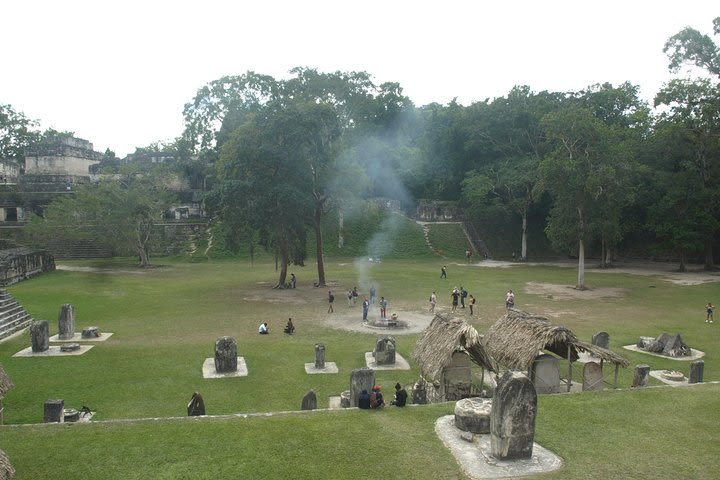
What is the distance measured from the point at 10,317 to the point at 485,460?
1861cm

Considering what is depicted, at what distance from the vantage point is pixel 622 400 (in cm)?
1195

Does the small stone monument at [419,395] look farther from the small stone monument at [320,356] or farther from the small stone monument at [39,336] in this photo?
the small stone monument at [39,336]

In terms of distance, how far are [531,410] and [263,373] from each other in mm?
8498

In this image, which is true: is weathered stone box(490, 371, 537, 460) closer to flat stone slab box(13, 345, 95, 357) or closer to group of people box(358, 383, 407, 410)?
group of people box(358, 383, 407, 410)

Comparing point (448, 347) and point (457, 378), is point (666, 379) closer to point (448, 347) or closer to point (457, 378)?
point (457, 378)

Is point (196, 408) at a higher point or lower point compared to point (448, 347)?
lower

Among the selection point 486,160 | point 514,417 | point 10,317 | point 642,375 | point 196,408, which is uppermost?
point 486,160

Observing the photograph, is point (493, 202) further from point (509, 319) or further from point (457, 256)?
point (509, 319)

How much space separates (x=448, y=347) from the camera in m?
13.2

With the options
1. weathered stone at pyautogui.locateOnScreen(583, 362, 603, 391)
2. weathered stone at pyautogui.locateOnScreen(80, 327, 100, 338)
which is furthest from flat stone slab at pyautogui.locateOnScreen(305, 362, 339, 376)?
weathered stone at pyautogui.locateOnScreen(80, 327, 100, 338)

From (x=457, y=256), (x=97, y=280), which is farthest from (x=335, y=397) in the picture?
(x=457, y=256)

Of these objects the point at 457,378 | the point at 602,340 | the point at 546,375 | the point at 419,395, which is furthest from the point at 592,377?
the point at 419,395

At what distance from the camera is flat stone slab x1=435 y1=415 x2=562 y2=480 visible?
8609 mm

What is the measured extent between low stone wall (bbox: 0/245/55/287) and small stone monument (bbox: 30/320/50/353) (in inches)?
591
